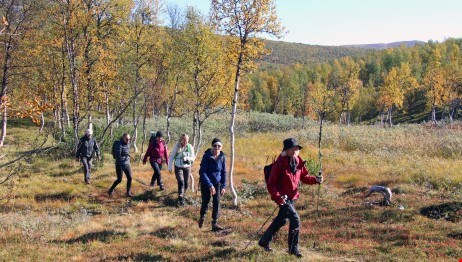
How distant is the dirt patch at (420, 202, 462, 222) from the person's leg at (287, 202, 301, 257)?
5.72m

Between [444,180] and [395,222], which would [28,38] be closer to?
[395,222]

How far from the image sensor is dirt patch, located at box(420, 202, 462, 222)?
10875 millimetres

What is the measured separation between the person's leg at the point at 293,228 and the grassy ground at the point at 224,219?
0.25 meters

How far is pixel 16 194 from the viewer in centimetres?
1403

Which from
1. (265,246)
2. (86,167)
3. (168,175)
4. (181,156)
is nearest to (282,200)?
(265,246)

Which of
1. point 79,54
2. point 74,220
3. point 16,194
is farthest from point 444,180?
point 79,54

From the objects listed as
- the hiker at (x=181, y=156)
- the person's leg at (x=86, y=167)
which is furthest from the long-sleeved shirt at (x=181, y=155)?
the person's leg at (x=86, y=167)

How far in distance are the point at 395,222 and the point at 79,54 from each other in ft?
55.7

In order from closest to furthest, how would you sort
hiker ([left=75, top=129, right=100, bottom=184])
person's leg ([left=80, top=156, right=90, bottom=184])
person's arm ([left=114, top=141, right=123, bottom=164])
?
person's arm ([left=114, top=141, right=123, bottom=164])
hiker ([left=75, top=129, right=100, bottom=184])
person's leg ([left=80, top=156, right=90, bottom=184])

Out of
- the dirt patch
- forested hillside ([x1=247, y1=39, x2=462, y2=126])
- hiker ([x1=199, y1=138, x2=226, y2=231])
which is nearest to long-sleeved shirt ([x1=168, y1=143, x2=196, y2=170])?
hiker ([x1=199, y1=138, x2=226, y2=231])

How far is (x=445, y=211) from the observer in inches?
442

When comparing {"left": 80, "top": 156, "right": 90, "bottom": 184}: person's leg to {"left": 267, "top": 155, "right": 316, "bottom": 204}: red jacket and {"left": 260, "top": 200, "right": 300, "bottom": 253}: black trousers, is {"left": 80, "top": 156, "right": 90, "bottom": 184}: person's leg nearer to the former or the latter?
{"left": 260, "top": 200, "right": 300, "bottom": 253}: black trousers

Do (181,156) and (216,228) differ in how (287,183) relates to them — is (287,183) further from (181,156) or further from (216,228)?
(181,156)

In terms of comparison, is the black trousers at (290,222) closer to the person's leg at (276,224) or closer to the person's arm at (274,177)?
the person's leg at (276,224)
